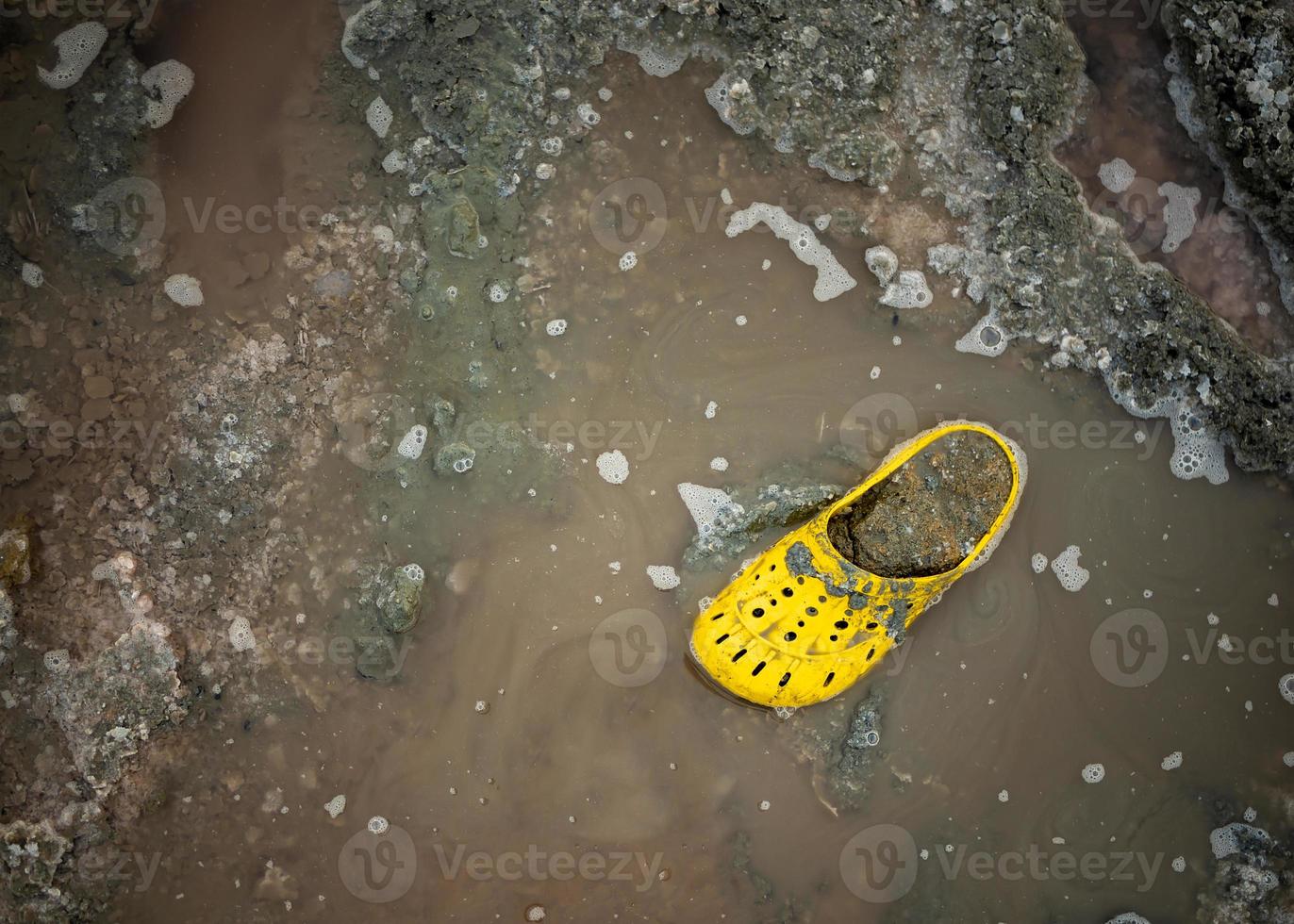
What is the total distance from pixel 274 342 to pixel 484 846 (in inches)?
96.3

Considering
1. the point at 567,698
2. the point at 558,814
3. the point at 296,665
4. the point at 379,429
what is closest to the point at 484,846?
the point at 558,814

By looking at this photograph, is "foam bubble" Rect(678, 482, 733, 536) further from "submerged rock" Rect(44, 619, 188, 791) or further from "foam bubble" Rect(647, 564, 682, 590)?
"submerged rock" Rect(44, 619, 188, 791)

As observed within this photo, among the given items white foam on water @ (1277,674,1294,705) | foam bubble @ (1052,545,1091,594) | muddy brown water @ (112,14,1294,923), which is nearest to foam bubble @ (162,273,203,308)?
muddy brown water @ (112,14,1294,923)

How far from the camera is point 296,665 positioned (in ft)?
13.4

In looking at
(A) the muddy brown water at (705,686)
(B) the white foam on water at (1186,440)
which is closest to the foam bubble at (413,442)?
(A) the muddy brown water at (705,686)

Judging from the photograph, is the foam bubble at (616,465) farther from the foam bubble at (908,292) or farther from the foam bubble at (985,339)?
the foam bubble at (985,339)

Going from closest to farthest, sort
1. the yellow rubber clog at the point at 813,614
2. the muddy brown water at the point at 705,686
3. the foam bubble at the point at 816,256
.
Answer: the yellow rubber clog at the point at 813,614 → the muddy brown water at the point at 705,686 → the foam bubble at the point at 816,256

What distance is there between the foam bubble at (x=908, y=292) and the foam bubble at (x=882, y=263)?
1.5 inches

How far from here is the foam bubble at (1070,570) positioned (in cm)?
416

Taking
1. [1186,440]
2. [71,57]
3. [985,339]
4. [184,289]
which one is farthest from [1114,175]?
Result: [71,57]

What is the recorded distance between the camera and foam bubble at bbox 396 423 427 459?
13.4ft

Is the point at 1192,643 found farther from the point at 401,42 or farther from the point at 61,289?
the point at 61,289

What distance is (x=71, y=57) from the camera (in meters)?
4.11

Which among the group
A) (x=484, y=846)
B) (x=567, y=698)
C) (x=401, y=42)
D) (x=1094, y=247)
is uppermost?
(x=401, y=42)
